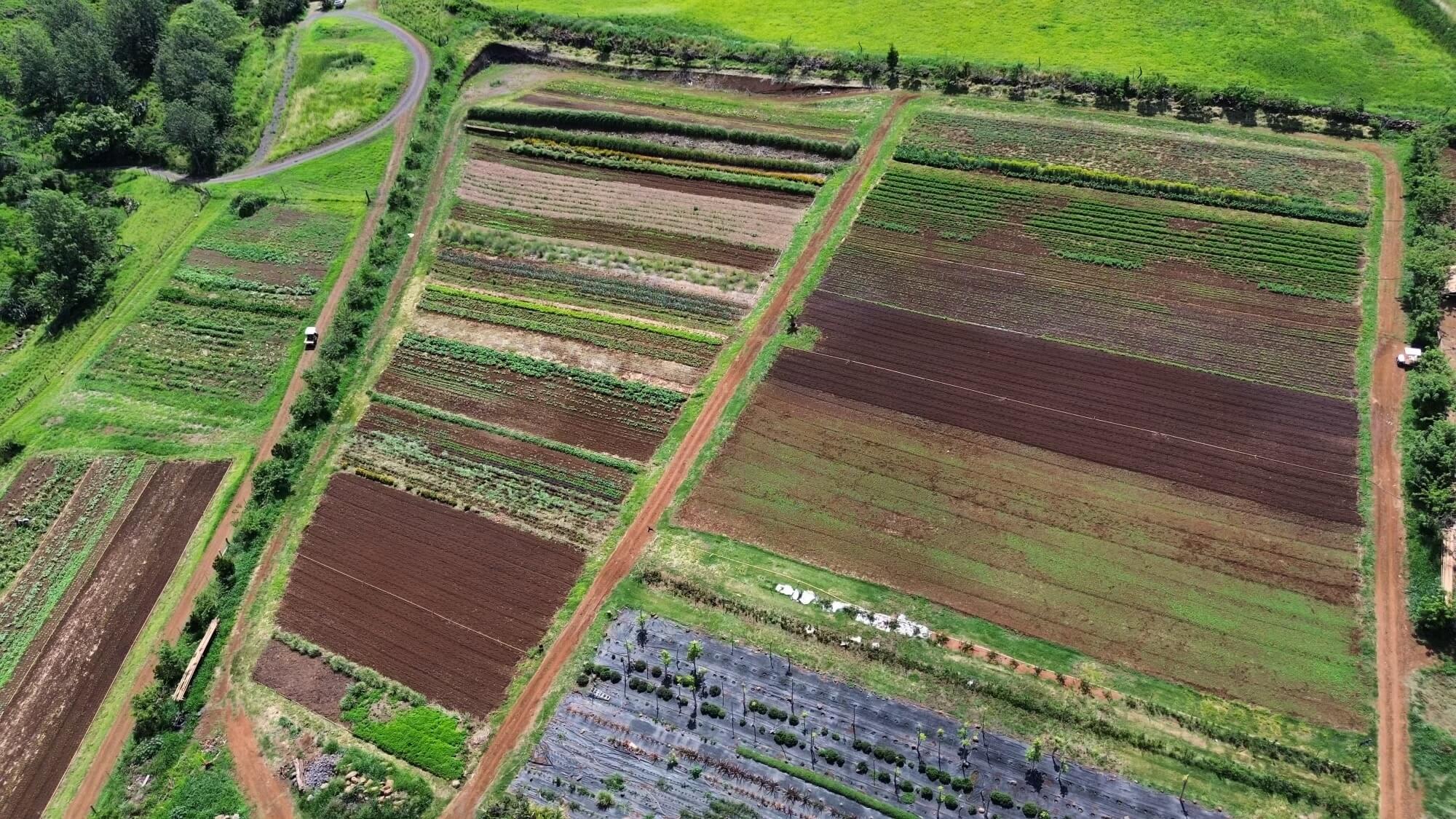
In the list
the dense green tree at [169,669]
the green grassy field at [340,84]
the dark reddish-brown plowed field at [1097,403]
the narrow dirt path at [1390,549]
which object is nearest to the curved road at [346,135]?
the green grassy field at [340,84]

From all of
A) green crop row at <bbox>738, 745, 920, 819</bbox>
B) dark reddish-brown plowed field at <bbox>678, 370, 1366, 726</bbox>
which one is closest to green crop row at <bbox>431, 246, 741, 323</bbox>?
dark reddish-brown plowed field at <bbox>678, 370, 1366, 726</bbox>

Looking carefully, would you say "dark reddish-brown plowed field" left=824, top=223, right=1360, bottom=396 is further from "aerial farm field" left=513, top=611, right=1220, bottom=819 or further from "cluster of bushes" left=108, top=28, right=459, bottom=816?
"cluster of bushes" left=108, top=28, right=459, bottom=816

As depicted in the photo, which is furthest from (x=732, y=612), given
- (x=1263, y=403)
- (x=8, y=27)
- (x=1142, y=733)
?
(x=8, y=27)

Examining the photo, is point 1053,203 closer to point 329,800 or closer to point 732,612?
point 732,612

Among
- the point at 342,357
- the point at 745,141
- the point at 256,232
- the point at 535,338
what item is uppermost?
the point at 745,141

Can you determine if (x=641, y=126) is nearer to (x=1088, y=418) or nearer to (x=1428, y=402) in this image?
(x=1088, y=418)

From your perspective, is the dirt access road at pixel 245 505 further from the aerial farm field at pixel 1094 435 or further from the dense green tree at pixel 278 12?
the aerial farm field at pixel 1094 435
